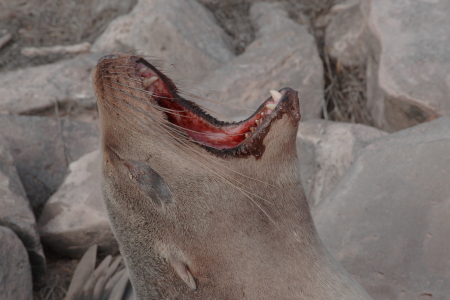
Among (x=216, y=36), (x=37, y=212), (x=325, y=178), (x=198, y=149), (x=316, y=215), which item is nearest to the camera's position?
(x=198, y=149)

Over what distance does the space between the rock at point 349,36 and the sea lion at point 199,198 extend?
3.21 m

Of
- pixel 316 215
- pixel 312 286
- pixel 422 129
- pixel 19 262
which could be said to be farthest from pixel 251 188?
pixel 19 262

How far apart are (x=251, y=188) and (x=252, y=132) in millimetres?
219

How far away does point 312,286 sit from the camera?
1936 millimetres

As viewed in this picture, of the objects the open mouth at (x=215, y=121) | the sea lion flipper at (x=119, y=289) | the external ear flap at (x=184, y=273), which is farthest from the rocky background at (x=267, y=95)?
the external ear flap at (x=184, y=273)

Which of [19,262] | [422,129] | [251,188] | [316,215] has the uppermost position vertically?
[251,188]

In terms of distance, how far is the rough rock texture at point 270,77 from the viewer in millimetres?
4648

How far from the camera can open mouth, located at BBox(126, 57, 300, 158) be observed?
74.4 inches

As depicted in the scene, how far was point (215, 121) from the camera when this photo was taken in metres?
2.02

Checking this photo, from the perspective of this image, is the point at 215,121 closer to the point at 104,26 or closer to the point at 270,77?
the point at 270,77

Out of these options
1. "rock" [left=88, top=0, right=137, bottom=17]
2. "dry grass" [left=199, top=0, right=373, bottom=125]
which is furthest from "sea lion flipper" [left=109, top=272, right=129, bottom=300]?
"rock" [left=88, top=0, right=137, bottom=17]

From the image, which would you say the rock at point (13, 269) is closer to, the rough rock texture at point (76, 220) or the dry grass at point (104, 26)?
the rough rock texture at point (76, 220)

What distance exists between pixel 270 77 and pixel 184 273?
3.16m

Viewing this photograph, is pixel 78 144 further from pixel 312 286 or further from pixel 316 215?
pixel 312 286
